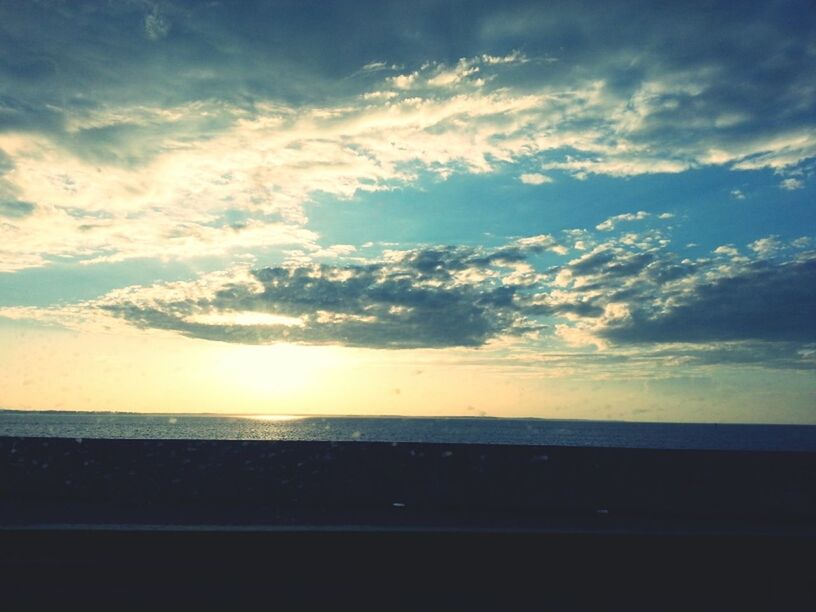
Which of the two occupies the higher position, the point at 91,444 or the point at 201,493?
the point at 91,444

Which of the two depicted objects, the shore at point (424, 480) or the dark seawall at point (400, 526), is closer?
the dark seawall at point (400, 526)

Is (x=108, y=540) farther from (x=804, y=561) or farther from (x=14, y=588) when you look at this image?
(x=804, y=561)

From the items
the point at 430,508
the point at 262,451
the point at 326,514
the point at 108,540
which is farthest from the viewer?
the point at 262,451

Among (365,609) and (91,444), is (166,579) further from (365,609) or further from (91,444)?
(91,444)

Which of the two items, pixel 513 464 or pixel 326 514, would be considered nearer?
pixel 326 514

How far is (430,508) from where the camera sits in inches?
454

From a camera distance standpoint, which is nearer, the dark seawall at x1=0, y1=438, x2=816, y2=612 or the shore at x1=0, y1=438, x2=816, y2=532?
the dark seawall at x1=0, y1=438, x2=816, y2=612

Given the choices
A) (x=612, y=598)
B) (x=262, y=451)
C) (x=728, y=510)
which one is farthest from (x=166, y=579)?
(x=728, y=510)

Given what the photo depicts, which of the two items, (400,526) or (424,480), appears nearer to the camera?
(400,526)

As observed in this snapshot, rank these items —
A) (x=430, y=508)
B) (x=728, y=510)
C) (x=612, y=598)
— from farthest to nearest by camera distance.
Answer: (x=728, y=510), (x=430, y=508), (x=612, y=598)

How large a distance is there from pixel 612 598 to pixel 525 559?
3.36ft

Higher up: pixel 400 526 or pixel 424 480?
pixel 424 480

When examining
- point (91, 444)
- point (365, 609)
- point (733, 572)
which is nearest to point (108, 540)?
point (365, 609)

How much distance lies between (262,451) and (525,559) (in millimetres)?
9757
